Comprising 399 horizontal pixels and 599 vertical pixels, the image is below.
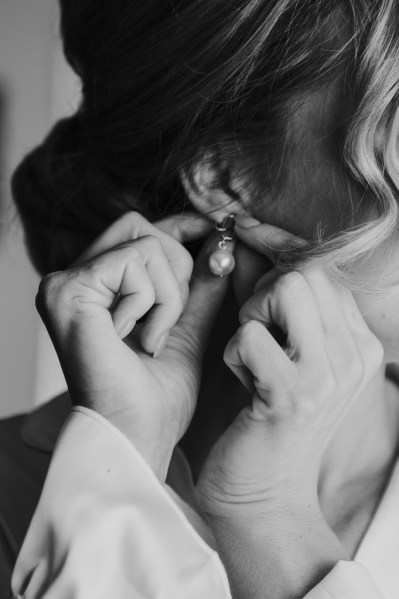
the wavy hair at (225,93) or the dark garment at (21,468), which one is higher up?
the wavy hair at (225,93)

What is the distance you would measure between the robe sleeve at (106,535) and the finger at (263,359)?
182 millimetres

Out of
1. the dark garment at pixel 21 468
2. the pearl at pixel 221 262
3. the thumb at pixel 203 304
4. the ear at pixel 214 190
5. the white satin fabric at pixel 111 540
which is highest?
the ear at pixel 214 190

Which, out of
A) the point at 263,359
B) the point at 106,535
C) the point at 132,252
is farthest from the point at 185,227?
the point at 106,535

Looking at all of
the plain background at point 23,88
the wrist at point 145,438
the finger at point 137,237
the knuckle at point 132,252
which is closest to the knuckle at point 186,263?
the finger at point 137,237

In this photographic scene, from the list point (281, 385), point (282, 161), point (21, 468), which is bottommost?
point (21, 468)

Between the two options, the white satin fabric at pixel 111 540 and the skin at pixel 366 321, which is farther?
the skin at pixel 366 321

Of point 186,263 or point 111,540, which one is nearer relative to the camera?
point 111,540

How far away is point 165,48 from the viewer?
109 cm

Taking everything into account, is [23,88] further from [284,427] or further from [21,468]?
[284,427]

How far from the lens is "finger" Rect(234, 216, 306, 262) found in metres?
1.12

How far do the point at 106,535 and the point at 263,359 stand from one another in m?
0.29

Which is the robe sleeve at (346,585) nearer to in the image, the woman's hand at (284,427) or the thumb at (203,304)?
the woman's hand at (284,427)

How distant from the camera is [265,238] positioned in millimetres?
1133

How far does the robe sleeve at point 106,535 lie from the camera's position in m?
0.92
